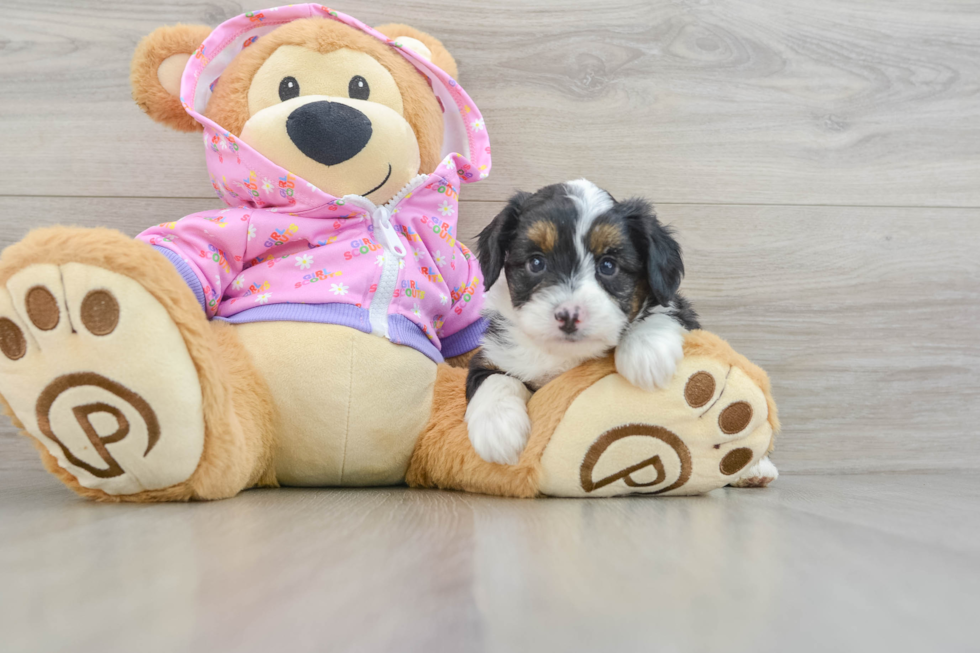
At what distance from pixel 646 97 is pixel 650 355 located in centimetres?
107

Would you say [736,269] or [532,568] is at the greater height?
[736,269]

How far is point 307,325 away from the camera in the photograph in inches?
54.7

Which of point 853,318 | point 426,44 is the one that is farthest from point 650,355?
point 853,318

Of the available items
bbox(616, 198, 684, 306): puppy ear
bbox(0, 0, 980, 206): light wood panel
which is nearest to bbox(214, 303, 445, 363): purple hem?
bbox(616, 198, 684, 306): puppy ear

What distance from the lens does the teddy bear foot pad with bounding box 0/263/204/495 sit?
1.09 metres

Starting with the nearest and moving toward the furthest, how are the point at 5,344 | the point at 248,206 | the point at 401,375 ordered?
the point at 5,344 → the point at 401,375 → the point at 248,206

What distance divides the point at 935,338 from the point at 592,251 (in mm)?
1413

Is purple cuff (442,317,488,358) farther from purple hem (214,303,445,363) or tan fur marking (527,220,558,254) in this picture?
tan fur marking (527,220,558,254)

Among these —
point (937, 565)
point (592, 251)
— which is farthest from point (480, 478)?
point (937, 565)

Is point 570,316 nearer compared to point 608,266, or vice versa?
point 570,316

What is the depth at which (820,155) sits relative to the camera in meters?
2.03

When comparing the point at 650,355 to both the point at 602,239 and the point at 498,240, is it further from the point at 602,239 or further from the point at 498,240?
the point at 498,240

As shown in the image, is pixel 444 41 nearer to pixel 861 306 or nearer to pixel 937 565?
pixel 861 306

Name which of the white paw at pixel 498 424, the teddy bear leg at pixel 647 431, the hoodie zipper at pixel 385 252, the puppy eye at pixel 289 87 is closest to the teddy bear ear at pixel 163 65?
the puppy eye at pixel 289 87
